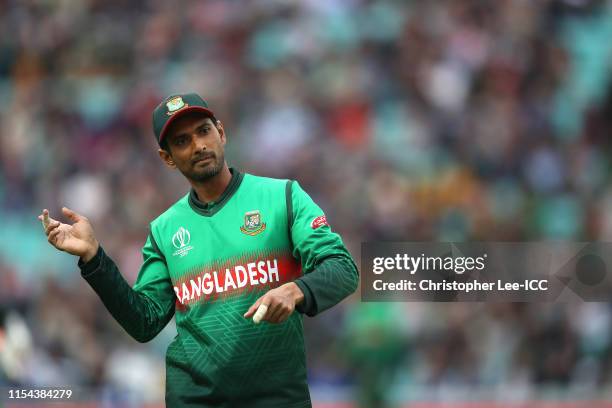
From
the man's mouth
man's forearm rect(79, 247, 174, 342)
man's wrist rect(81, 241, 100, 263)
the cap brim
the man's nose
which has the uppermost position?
the cap brim

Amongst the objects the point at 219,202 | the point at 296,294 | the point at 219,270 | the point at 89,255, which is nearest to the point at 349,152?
the point at 219,202

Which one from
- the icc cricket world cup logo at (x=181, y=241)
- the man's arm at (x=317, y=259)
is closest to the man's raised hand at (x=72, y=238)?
the icc cricket world cup logo at (x=181, y=241)

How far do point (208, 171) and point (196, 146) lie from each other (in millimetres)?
93

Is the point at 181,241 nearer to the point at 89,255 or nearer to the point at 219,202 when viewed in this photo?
the point at 219,202

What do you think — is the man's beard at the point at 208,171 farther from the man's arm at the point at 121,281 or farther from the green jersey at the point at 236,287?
the man's arm at the point at 121,281

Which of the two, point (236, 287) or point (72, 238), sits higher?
point (72, 238)

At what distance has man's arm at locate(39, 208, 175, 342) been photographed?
3.29 metres

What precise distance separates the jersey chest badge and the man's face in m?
0.19

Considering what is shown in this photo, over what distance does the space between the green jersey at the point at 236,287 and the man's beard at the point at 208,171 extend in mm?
87

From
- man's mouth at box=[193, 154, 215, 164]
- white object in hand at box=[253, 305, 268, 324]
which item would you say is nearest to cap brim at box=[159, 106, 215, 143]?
man's mouth at box=[193, 154, 215, 164]

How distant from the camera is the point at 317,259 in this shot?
324 centimetres

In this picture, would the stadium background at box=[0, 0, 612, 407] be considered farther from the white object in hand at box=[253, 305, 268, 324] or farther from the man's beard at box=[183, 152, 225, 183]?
the white object in hand at box=[253, 305, 268, 324]

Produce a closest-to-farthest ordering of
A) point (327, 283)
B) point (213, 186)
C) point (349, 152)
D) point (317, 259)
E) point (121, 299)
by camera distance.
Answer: point (327, 283) → point (317, 259) → point (121, 299) → point (213, 186) → point (349, 152)

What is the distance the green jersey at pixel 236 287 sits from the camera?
3292mm
